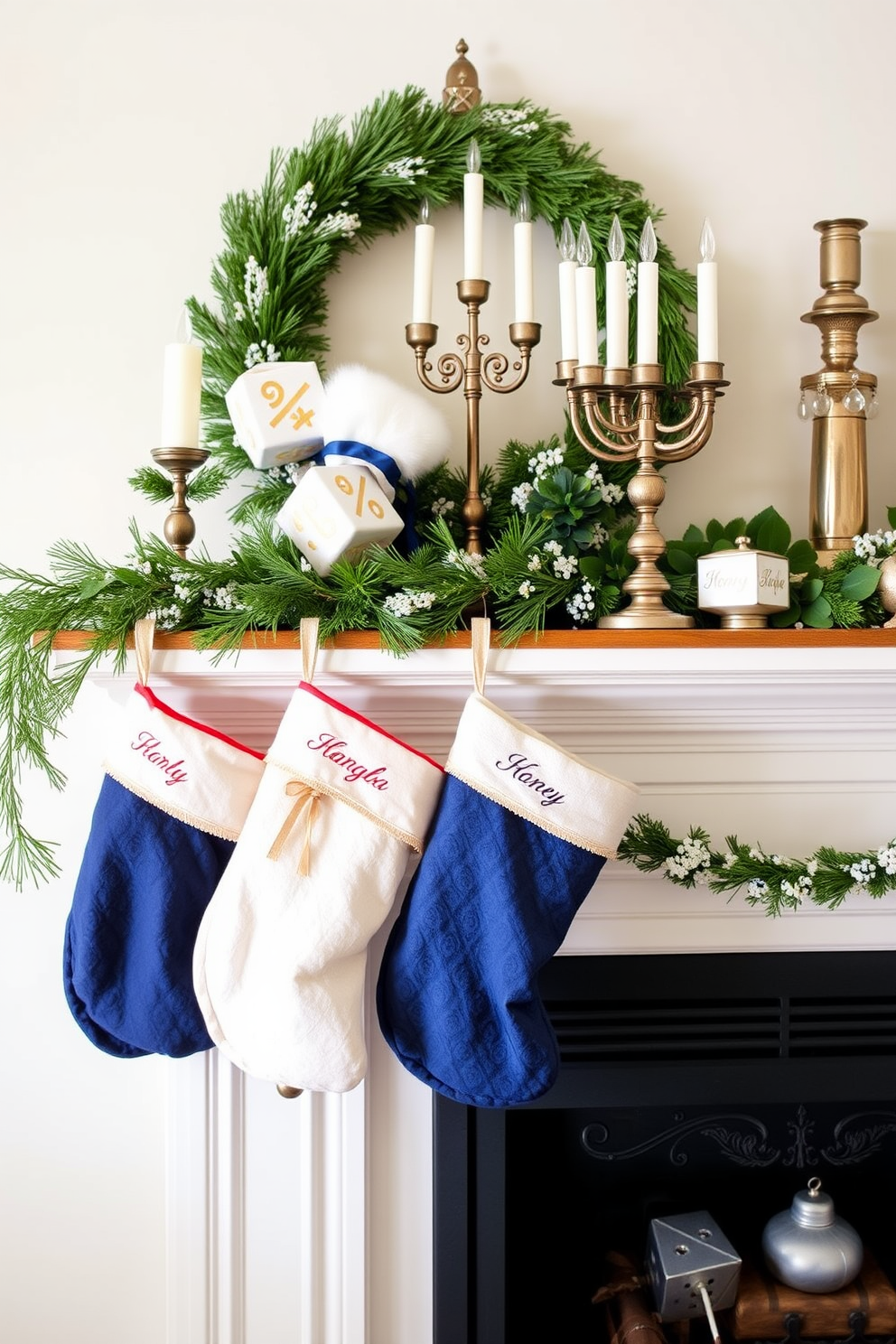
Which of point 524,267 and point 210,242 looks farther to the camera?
point 210,242

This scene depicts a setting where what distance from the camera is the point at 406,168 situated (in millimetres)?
1260

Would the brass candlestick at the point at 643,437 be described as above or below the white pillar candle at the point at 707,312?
below

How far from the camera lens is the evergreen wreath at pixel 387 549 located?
1111 millimetres

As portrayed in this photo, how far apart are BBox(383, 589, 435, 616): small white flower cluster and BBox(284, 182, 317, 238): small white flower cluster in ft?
1.60

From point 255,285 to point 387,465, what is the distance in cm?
29

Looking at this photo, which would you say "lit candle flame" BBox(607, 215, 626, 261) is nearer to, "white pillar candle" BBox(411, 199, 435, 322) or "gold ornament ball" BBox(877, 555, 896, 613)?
"white pillar candle" BBox(411, 199, 435, 322)

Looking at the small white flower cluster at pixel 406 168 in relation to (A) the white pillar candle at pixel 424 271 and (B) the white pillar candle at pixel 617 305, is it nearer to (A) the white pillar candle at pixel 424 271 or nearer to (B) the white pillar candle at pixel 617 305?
(A) the white pillar candle at pixel 424 271

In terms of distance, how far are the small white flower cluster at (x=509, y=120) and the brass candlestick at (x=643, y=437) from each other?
31 cm

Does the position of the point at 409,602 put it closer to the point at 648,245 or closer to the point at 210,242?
the point at 648,245

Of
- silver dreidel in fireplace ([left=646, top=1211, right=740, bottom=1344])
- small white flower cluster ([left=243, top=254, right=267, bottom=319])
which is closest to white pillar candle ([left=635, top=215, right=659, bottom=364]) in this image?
small white flower cluster ([left=243, top=254, right=267, bottom=319])

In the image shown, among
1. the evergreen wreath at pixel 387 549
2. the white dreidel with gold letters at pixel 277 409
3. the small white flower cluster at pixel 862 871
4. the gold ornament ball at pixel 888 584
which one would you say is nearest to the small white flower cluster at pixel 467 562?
the evergreen wreath at pixel 387 549

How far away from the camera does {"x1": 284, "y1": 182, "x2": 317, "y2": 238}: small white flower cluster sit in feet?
4.09

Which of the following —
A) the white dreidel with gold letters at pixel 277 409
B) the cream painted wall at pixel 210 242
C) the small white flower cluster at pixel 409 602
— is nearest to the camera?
the small white flower cluster at pixel 409 602

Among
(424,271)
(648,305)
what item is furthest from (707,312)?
(424,271)
